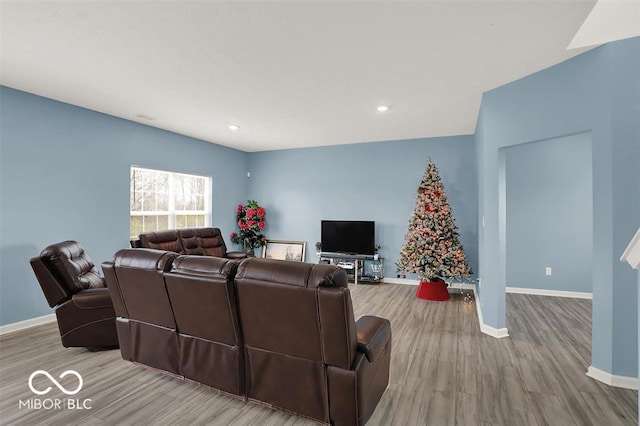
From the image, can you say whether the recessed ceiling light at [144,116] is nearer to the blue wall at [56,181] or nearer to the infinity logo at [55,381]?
the blue wall at [56,181]

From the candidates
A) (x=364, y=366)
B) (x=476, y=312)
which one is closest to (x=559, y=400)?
(x=364, y=366)

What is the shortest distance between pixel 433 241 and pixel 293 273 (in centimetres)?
370

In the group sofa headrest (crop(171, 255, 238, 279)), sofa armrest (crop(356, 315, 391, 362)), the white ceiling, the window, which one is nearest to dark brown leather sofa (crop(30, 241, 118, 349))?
sofa headrest (crop(171, 255, 238, 279))

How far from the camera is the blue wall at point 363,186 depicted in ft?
19.2

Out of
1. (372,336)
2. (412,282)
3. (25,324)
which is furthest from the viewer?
(412,282)

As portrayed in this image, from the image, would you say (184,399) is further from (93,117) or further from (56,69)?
(93,117)

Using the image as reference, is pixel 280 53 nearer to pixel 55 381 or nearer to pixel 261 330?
pixel 261 330

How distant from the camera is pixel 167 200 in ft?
19.4

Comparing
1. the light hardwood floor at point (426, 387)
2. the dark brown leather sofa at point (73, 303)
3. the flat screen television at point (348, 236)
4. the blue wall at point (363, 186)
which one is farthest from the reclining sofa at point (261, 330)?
the blue wall at point (363, 186)

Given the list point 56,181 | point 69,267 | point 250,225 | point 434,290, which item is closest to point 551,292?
point 434,290

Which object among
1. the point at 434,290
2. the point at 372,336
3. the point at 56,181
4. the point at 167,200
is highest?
the point at 56,181

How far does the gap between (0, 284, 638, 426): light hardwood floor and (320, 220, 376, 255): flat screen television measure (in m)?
2.46

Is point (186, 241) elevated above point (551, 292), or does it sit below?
above

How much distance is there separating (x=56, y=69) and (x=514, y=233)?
652 cm
